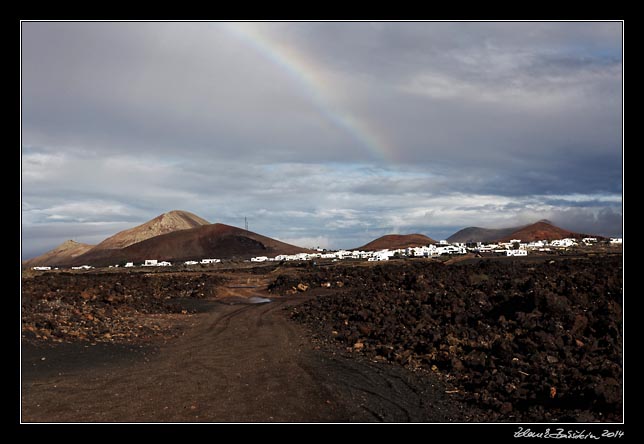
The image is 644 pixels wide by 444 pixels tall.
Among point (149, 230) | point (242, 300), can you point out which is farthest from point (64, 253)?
point (242, 300)

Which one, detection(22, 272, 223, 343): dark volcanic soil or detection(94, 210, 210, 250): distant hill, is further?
detection(94, 210, 210, 250): distant hill

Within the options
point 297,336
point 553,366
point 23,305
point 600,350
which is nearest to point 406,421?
point 553,366

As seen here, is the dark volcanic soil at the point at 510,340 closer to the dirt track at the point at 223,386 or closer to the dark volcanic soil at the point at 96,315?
the dirt track at the point at 223,386

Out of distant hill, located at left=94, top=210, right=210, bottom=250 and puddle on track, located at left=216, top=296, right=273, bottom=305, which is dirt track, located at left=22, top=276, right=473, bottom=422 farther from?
distant hill, located at left=94, top=210, right=210, bottom=250

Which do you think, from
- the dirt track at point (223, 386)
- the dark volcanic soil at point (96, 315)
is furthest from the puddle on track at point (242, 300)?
the dirt track at point (223, 386)

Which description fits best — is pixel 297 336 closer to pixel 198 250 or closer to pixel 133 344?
pixel 133 344

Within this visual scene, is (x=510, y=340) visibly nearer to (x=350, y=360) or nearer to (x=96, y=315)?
(x=350, y=360)

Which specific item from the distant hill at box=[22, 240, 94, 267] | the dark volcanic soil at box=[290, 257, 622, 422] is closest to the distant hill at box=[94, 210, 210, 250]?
the distant hill at box=[22, 240, 94, 267]
